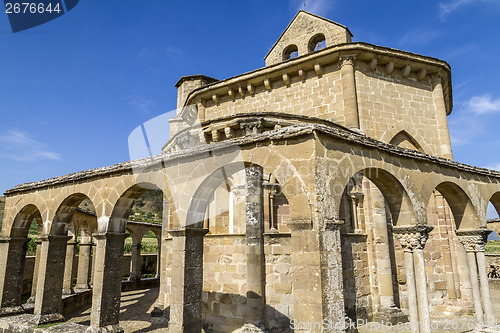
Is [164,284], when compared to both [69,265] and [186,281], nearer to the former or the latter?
[186,281]

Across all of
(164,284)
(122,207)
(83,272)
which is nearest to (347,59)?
(122,207)

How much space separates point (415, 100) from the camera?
1046 cm

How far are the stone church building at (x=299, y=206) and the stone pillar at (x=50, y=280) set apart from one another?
3 centimetres

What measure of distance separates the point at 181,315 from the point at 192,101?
893cm

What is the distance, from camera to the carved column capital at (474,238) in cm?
654

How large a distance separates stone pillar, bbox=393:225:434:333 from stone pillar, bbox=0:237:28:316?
8.77 meters

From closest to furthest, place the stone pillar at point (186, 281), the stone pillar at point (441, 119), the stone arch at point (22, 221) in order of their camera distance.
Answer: the stone pillar at point (186, 281), the stone arch at point (22, 221), the stone pillar at point (441, 119)

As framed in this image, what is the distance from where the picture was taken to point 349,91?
9461 millimetres

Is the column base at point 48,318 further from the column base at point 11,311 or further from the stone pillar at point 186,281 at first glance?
the stone pillar at point 186,281

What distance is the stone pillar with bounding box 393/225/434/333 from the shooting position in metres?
5.42

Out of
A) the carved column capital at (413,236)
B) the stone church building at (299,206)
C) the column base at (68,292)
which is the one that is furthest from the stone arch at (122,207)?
the column base at (68,292)

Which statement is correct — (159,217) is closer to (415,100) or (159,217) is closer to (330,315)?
(415,100)

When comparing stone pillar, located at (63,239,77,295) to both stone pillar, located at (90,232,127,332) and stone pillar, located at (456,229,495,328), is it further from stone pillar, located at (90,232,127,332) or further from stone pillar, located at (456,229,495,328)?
stone pillar, located at (456,229,495,328)

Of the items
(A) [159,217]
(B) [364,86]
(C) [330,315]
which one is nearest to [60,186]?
(C) [330,315]
